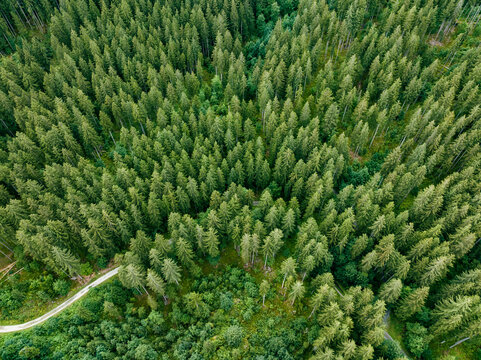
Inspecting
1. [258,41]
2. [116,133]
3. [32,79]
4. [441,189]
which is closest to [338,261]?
[441,189]

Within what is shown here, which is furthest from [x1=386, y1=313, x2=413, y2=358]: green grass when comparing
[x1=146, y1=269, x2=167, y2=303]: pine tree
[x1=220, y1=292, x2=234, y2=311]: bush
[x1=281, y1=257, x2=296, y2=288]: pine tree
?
[x1=146, y1=269, x2=167, y2=303]: pine tree

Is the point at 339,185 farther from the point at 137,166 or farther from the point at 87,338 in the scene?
the point at 87,338

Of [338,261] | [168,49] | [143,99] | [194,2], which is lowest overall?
[338,261]

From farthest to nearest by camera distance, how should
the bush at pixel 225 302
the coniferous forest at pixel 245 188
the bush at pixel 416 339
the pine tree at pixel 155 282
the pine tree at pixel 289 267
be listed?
the bush at pixel 225 302, the pine tree at pixel 289 267, the pine tree at pixel 155 282, the coniferous forest at pixel 245 188, the bush at pixel 416 339

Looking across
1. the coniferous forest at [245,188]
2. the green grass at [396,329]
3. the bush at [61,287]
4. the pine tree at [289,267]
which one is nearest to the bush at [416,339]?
the coniferous forest at [245,188]

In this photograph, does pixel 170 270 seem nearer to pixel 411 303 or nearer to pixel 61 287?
pixel 61 287

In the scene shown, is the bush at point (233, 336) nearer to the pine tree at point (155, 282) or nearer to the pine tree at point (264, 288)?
the pine tree at point (264, 288)
